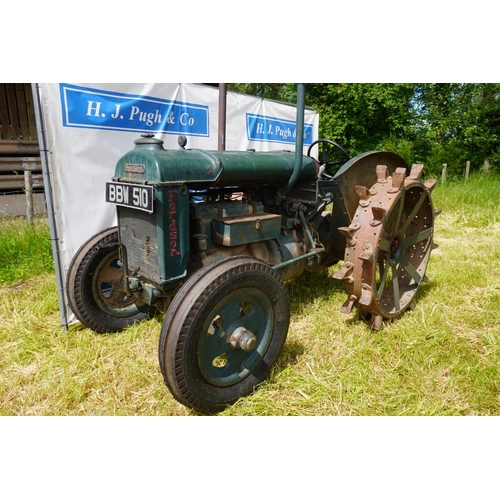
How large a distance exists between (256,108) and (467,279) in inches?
132

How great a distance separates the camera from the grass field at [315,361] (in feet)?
7.63

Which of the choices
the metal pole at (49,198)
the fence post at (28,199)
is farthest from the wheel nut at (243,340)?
the fence post at (28,199)

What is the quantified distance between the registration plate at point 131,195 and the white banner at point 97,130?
1.15 metres

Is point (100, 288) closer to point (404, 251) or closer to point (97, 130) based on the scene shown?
point (97, 130)

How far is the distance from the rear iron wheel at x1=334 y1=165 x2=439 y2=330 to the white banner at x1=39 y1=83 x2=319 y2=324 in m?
2.23

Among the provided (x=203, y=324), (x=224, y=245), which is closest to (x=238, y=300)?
(x=203, y=324)

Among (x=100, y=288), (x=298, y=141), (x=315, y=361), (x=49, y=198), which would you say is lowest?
(x=315, y=361)

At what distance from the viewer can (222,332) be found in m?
2.21

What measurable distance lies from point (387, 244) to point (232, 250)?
1.16 metres

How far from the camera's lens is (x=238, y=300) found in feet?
7.39

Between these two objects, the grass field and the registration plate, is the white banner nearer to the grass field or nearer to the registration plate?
the grass field

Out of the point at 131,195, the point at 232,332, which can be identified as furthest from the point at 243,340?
the point at 131,195

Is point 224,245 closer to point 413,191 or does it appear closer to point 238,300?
point 238,300

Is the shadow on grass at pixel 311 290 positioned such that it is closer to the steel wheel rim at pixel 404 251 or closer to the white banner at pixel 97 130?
the steel wheel rim at pixel 404 251
